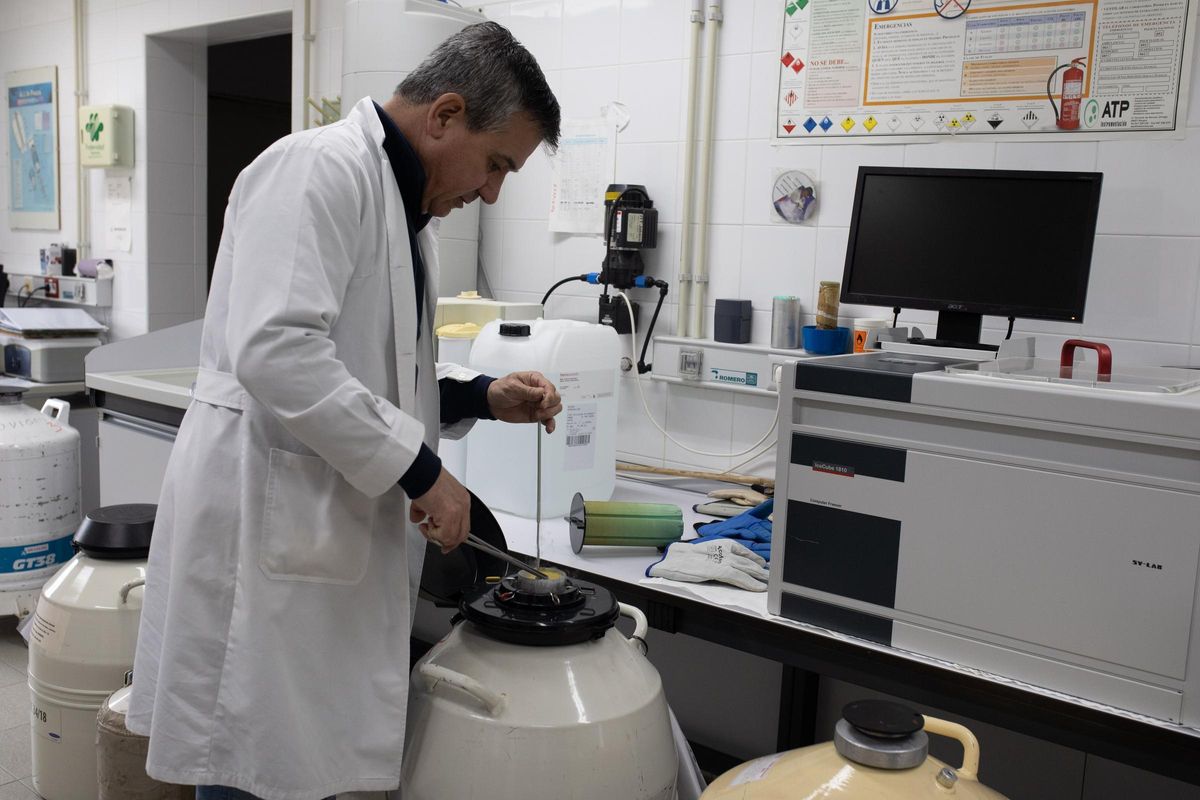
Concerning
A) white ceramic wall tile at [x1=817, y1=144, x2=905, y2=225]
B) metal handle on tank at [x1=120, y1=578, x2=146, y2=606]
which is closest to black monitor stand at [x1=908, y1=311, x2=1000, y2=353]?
white ceramic wall tile at [x1=817, y1=144, x2=905, y2=225]

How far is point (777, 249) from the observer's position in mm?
2396

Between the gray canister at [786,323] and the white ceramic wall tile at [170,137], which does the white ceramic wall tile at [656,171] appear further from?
the white ceramic wall tile at [170,137]

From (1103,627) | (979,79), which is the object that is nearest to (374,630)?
(1103,627)

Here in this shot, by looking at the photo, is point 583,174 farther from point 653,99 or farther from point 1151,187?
point 1151,187

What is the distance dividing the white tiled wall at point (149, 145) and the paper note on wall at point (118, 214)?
0.04m

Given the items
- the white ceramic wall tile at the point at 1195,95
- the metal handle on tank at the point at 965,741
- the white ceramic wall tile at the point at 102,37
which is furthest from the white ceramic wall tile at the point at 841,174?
the white ceramic wall tile at the point at 102,37

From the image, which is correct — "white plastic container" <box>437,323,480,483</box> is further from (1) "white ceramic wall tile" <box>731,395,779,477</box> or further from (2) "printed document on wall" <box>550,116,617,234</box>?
(1) "white ceramic wall tile" <box>731,395,779,477</box>

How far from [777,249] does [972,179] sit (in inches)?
25.7

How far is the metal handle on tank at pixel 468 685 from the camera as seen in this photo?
3.93 feet

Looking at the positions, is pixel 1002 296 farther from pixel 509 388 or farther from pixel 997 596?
pixel 509 388

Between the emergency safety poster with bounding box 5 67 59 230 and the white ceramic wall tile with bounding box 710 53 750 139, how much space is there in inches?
139

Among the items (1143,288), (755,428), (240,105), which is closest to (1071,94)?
(1143,288)

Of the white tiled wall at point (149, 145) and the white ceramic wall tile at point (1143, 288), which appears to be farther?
the white tiled wall at point (149, 145)

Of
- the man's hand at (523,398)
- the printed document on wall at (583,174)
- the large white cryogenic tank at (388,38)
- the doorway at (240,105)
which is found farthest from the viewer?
the doorway at (240,105)
